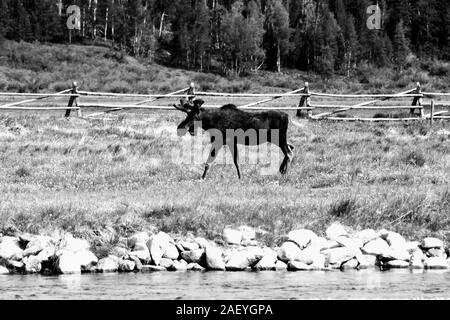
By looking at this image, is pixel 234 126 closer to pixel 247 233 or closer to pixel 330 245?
pixel 247 233

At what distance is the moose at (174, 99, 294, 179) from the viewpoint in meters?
16.3

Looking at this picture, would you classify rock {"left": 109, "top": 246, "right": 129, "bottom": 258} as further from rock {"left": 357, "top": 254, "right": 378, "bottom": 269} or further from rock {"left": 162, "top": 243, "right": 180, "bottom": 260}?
rock {"left": 357, "top": 254, "right": 378, "bottom": 269}

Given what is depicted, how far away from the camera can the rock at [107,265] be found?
418 inches

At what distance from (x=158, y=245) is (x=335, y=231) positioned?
2.50m

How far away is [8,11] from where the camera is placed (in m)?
69.6

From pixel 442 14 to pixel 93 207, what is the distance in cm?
6993

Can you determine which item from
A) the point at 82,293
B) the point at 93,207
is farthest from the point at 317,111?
the point at 82,293

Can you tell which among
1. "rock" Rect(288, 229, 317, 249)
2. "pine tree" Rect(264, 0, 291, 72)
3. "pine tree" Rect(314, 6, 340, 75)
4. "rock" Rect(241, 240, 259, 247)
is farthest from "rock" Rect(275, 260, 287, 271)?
"pine tree" Rect(264, 0, 291, 72)

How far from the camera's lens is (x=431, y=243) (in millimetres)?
11727

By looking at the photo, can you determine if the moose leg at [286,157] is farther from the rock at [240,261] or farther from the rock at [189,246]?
the rock at [240,261]

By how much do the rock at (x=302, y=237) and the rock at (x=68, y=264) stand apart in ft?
9.00

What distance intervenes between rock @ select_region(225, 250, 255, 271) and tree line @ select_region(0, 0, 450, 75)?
5453cm

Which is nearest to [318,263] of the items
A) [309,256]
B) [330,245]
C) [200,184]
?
[309,256]
